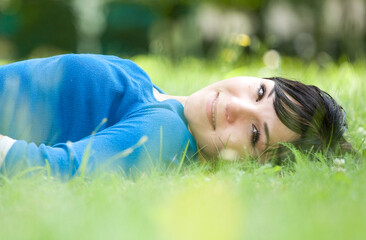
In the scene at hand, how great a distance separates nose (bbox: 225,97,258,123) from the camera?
212 cm

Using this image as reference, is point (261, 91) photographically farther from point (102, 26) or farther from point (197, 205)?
point (102, 26)

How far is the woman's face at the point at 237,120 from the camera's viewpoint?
2129 millimetres

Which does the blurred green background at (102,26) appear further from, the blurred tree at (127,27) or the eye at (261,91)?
the eye at (261,91)

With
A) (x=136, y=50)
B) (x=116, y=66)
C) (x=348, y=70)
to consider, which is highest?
(x=116, y=66)

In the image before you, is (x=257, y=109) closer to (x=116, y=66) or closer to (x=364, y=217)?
(x=116, y=66)

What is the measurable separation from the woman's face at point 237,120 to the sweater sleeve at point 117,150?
115 mm

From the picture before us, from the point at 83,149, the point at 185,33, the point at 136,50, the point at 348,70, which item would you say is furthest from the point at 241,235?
the point at 136,50

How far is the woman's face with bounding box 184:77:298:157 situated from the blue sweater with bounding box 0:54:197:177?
0.28 feet

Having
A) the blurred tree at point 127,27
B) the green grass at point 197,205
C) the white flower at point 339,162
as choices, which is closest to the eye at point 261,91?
the green grass at point 197,205

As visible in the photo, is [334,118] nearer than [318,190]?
No

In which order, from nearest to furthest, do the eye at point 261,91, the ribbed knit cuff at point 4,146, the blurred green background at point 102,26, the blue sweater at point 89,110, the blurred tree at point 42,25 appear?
the ribbed knit cuff at point 4,146 → the blue sweater at point 89,110 → the eye at point 261,91 → the blurred green background at point 102,26 → the blurred tree at point 42,25

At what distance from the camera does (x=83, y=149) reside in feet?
5.78

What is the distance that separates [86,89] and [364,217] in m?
1.32

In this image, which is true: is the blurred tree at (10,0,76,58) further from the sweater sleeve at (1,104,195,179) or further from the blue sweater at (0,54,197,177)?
the sweater sleeve at (1,104,195,179)
